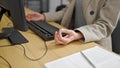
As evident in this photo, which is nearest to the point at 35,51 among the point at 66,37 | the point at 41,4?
the point at 66,37

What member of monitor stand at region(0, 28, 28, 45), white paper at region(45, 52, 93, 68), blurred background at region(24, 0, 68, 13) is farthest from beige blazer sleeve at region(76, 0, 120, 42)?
blurred background at region(24, 0, 68, 13)

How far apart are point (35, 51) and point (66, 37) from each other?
0.19 meters

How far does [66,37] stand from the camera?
971 millimetres

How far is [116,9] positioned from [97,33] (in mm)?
190

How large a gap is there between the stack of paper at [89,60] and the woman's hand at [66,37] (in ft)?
0.38

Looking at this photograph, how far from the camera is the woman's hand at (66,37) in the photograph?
938 millimetres

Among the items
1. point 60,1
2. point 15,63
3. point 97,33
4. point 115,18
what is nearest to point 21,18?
point 15,63

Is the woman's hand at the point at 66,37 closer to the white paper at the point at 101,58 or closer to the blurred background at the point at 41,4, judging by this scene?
the white paper at the point at 101,58

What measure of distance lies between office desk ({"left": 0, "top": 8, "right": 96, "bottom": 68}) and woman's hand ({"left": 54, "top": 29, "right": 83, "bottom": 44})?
25mm

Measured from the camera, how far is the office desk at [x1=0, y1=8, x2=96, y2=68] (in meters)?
0.78

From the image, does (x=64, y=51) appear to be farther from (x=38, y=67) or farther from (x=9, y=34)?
(x=9, y=34)

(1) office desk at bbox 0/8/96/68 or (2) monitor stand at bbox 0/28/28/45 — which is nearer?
(1) office desk at bbox 0/8/96/68

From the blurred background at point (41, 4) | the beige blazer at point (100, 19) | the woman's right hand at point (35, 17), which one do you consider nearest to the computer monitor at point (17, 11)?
the beige blazer at point (100, 19)

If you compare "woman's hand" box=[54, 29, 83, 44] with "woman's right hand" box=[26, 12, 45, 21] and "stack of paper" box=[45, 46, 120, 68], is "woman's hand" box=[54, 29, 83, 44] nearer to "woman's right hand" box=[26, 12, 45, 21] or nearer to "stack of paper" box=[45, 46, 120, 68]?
"stack of paper" box=[45, 46, 120, 68]
